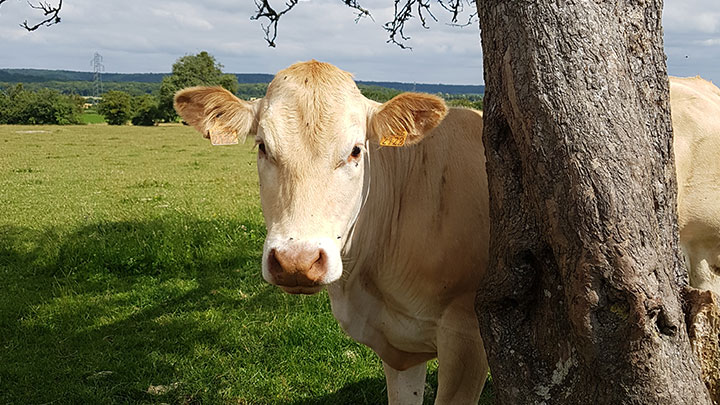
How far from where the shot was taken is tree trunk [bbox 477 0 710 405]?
2109 mm

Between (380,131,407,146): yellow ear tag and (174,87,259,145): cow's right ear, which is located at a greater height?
(174,87,259,145): cow's right ear

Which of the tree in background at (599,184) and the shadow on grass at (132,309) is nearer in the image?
the tree in background at (599,184)

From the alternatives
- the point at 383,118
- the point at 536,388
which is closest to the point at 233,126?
the point at 383,118

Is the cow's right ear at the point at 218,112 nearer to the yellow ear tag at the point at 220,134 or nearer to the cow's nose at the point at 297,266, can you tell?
the yellow ear tag at the point at 220,134

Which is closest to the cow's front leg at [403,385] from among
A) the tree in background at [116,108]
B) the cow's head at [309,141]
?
the cow's head at [309,141]

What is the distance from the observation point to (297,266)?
257 cm

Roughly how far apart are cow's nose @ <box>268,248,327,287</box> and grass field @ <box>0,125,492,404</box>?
2.47 m

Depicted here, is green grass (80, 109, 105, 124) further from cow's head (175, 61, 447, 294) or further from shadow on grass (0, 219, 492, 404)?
cow's head (175, 61, 447, 294)

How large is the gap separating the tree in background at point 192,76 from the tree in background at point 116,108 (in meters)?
7.22

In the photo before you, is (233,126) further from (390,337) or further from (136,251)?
(136,251)

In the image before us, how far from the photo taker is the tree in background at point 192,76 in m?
65.8

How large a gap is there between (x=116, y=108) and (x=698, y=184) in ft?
253

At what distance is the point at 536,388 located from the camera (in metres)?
2.55

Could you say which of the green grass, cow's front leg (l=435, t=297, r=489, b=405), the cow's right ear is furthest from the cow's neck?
the green grass
